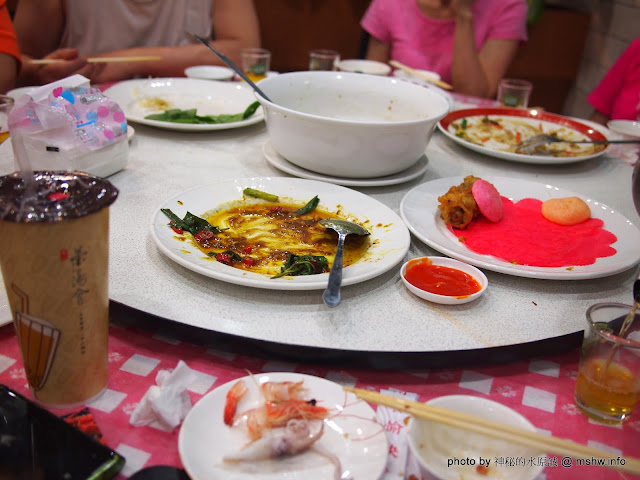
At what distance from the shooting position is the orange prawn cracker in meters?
1.34

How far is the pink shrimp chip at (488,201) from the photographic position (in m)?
1.47

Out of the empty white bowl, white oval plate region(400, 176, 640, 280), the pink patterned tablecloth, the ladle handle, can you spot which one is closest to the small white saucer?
the empty white bowl

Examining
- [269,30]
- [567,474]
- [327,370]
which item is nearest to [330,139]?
[327,370]

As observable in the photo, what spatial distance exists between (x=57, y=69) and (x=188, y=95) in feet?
1.99

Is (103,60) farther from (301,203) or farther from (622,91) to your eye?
(622,91)

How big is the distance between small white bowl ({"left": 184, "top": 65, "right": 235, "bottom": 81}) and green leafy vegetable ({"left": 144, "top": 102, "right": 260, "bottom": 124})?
65 centimetres

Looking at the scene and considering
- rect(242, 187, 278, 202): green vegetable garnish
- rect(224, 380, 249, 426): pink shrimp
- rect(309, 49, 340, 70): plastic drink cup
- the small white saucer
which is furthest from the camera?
rect(309, 49, 340, 70): plastic drink cup

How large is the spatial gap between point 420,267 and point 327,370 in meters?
0.37

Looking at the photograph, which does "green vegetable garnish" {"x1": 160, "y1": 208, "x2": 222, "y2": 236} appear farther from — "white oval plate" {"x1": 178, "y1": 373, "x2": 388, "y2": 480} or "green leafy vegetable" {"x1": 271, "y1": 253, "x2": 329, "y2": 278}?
"white oval plate" {"x1": 178, "y1": 373, "x2": 388, "y2": 480}

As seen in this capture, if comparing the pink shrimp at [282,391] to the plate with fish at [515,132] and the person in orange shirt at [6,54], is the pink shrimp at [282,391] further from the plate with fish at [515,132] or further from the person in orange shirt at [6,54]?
the person in orange shirt at [6,54]

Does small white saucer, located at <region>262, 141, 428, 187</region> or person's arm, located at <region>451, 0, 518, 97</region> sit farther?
person's arm, located at <region>451, 0, 518, 97</region>

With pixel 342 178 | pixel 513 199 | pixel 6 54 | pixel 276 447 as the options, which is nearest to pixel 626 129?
pixel 513 199

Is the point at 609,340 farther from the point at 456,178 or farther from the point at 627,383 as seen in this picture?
the point at 456,178

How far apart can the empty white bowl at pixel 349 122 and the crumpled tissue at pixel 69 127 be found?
46 centimetres
